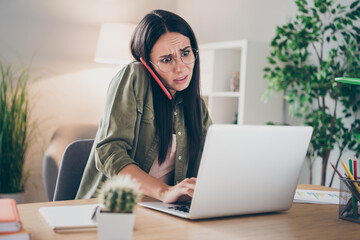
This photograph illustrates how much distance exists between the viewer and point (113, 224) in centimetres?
78

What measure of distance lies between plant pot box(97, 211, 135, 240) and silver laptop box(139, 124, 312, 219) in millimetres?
248

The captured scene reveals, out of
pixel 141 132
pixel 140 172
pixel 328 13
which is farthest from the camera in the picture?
pixel 328 13

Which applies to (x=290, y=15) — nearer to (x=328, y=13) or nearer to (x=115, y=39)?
(x=328, y=13)

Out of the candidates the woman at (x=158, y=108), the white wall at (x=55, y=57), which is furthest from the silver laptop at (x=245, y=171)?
the white wall at (x=55, y=57)

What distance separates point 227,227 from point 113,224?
32 centimetres

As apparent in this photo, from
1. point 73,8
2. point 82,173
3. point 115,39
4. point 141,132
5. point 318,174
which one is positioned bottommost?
point 318,174

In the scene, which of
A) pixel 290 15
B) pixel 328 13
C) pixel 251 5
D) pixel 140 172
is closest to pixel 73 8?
pixel 251 5

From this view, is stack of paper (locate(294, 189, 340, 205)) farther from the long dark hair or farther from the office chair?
the office chair

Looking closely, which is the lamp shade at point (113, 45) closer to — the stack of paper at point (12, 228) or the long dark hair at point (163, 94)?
the long dark hair at point (163, 94)

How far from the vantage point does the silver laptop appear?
100 cm

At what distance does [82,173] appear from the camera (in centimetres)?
156

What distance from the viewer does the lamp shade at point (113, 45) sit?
11.1 feet

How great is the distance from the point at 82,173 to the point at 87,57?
2.30 meters

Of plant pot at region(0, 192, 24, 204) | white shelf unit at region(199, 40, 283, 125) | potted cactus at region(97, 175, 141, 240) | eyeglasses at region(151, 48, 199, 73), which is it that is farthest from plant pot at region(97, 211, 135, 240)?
plant pot at region(0, 192, 24, 204)
